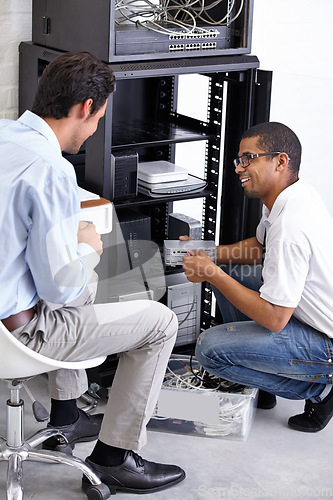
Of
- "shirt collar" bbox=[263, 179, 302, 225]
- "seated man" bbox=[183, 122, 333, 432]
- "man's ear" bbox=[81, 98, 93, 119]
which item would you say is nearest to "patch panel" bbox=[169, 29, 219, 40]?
"seated man" bbox=[183, 122, 333, 432]

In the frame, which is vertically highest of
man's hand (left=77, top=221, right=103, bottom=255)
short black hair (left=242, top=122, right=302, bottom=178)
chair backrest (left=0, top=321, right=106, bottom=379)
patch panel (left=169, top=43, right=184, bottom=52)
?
patch panel (left=169, top=43, right=184, bottom=52)

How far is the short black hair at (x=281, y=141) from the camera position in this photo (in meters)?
2.67

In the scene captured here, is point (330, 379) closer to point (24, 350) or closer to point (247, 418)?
point (247, 418)

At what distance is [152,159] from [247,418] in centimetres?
125

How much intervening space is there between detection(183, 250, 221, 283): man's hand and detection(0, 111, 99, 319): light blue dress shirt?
723 mm

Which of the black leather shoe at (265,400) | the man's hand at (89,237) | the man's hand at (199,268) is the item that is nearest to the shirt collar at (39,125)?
the man's hand at (89,237)

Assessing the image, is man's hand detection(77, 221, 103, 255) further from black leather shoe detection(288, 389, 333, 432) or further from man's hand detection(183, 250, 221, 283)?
black leather shoe detection(288, 389, 333, 432)

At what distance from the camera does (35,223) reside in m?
1.96

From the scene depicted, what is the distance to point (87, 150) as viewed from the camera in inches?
114

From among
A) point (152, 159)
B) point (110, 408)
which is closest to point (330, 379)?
point (110, 408)

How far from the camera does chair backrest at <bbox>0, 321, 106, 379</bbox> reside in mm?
2006

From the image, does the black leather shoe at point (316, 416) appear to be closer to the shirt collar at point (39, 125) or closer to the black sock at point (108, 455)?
the black sock at point (108, 455)

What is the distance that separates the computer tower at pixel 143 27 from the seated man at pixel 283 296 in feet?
1.48

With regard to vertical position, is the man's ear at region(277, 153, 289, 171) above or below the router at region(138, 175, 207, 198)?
above
